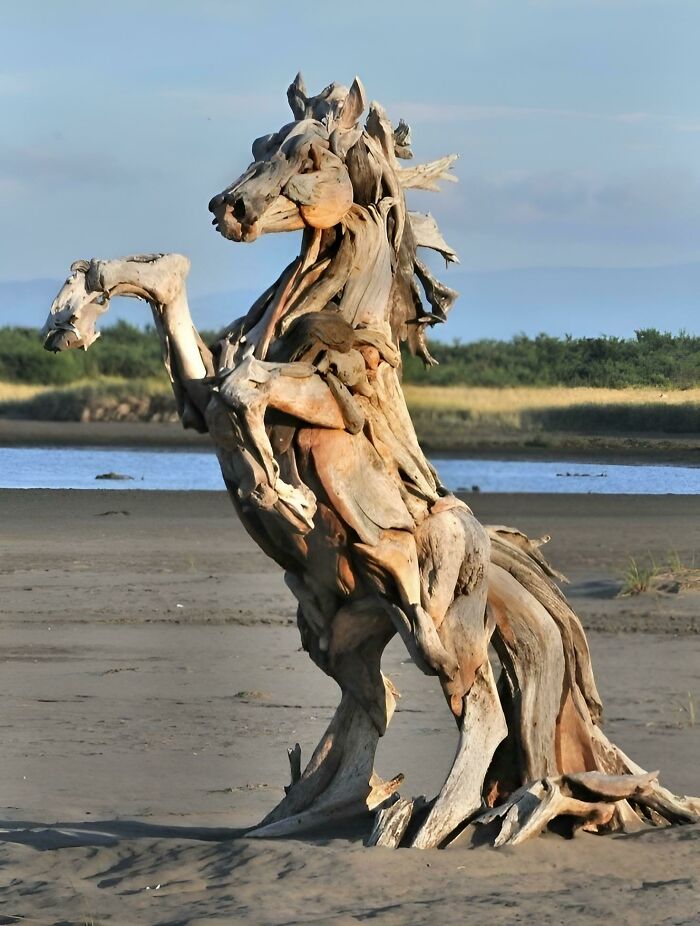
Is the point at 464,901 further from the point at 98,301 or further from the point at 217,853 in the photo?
the point at 98,301

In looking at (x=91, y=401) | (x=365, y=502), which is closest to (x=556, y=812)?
(x=365, y=502)

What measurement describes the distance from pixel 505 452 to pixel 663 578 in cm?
1818

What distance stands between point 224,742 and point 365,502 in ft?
12.2

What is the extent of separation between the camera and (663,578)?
1470cm

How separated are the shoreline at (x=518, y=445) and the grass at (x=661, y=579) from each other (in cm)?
1560

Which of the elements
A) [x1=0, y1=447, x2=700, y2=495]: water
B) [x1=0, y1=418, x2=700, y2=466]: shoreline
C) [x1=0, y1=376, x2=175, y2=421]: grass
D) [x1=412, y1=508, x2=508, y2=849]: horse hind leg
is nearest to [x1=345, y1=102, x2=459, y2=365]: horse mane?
[x1=412, y1=508, x2=508, y2=849]: horse hind leg

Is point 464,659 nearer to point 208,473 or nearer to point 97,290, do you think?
point 97,290

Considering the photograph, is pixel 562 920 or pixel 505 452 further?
pixel 505 452

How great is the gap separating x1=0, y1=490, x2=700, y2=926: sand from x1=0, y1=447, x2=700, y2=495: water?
6.55m

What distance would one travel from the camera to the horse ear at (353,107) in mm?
5773

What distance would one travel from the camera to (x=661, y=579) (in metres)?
14.6

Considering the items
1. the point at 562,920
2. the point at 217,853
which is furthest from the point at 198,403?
the point at 562,920

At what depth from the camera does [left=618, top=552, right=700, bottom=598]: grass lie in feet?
46.4

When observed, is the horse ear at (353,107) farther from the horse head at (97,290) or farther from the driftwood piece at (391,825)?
the driftwood piece at (391,825)
